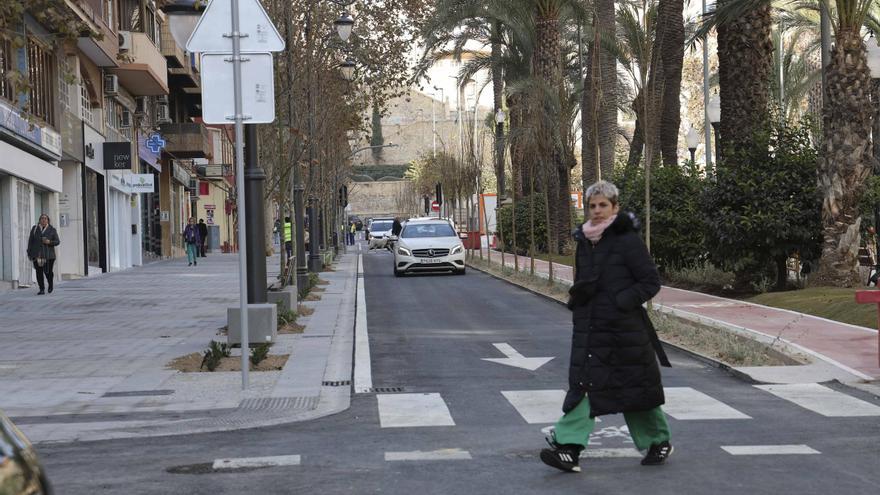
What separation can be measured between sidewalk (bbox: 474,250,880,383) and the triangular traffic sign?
5.24m

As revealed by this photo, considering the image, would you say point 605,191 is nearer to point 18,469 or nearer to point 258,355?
point 18,469

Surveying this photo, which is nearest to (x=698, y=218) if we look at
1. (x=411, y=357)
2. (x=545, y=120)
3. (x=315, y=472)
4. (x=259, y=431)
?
(x=545, y=120)

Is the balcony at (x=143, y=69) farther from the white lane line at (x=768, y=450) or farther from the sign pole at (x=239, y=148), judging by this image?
the white lane line at (x=768, y=450)

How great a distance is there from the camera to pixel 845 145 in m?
19.1

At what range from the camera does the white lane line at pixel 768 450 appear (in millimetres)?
7668

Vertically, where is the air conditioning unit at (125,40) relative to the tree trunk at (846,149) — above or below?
above

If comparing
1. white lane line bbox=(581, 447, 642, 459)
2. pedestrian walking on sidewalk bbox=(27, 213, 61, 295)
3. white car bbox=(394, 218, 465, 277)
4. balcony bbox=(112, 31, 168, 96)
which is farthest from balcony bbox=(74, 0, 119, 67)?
white lane line bbox=(581, 447, 642, 459)

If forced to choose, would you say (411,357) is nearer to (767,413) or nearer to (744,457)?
(767,413)

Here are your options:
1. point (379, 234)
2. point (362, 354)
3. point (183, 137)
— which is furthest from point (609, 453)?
point (379, 234)

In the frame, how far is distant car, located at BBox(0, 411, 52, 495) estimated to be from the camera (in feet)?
7.66

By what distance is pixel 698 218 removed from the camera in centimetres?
2205

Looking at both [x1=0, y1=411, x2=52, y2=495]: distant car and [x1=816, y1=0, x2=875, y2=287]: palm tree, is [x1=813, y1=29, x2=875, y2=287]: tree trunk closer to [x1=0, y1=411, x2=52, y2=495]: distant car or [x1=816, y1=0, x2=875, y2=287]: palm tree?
[x1=816, y1=0, x2=875, y2=287]: palm tree

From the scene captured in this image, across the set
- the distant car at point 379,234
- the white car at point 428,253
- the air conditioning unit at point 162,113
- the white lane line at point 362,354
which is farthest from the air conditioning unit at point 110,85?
the distant car at point 379,234

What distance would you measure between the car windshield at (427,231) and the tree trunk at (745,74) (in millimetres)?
14535
